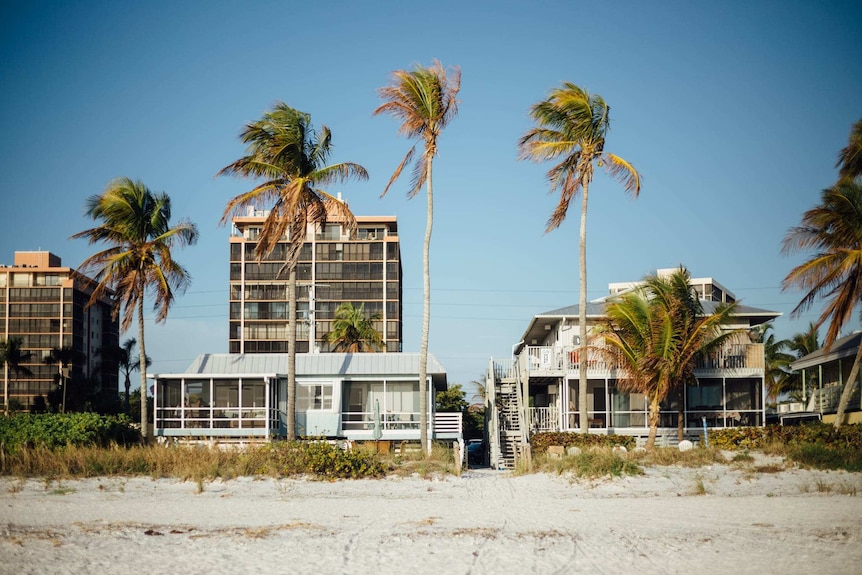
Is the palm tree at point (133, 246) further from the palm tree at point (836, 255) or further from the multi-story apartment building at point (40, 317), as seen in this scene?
the multi-story apartment building at point (40, 317)

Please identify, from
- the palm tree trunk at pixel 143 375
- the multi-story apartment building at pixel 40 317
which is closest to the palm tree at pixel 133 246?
the palm tree trunk at pixel 143 375

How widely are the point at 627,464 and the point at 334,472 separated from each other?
292 inches

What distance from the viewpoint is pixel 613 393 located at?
3594 cm

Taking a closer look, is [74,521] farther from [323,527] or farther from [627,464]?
[627,464]

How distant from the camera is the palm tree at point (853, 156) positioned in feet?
105

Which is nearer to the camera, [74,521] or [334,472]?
[74,521]

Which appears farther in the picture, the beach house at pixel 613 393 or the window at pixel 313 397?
the window at pixel 313 397

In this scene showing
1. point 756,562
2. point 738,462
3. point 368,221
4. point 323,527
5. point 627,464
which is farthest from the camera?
point 368,221

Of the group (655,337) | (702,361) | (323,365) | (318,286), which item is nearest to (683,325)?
(655,337)

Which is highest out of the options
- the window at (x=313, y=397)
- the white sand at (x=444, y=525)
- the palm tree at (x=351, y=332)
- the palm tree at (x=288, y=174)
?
the palm tree at (x=288, y=174)

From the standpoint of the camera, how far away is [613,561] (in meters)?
12.7

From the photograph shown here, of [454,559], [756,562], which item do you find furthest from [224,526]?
[756,562]

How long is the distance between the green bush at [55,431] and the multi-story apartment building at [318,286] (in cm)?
6893

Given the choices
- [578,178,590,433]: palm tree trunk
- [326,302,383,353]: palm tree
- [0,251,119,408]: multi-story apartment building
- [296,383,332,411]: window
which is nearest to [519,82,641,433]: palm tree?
[578,178,590,433]: palm tree trunk
